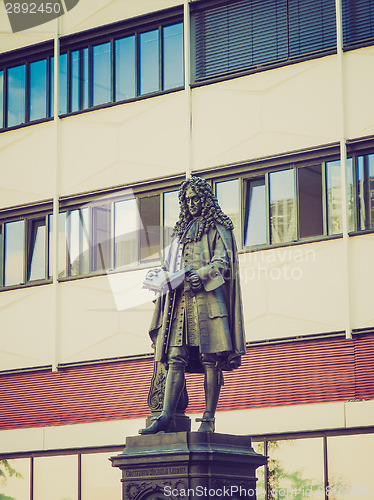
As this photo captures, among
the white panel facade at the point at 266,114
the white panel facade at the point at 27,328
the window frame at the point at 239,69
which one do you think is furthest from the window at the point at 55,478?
the window frame at the point at 239,69

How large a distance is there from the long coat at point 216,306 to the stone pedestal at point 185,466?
1016 millimetres

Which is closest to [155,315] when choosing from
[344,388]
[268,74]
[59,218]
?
[344,388]

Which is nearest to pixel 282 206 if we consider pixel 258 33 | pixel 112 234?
pixel 258 33

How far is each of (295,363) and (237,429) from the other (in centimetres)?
165

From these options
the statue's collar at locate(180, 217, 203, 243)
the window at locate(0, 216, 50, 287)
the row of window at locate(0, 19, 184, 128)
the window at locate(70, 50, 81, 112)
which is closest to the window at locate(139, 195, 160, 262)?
the row of window at locate(0, 19, 184, 128)

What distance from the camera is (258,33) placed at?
23.9 meters

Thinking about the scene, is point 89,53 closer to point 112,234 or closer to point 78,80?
point 78,80

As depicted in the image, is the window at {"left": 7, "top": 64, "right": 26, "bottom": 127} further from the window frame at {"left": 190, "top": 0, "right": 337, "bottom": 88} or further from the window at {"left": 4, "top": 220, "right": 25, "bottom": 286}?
the window frame at {"left": 190, "top": 0, "right": 337, "bottom": 88}

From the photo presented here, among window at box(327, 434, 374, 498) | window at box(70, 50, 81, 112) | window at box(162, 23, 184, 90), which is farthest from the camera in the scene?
window at box(70, 50, 81, 112)

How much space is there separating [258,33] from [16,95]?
635 centimetres

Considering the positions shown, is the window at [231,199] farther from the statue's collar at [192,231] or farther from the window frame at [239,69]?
the statue's collar at [192,231]

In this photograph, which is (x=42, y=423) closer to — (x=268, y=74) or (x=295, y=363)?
(x=295, y=363)

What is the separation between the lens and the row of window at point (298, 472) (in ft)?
69.1

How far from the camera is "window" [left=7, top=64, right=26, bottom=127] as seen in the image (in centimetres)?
2728
